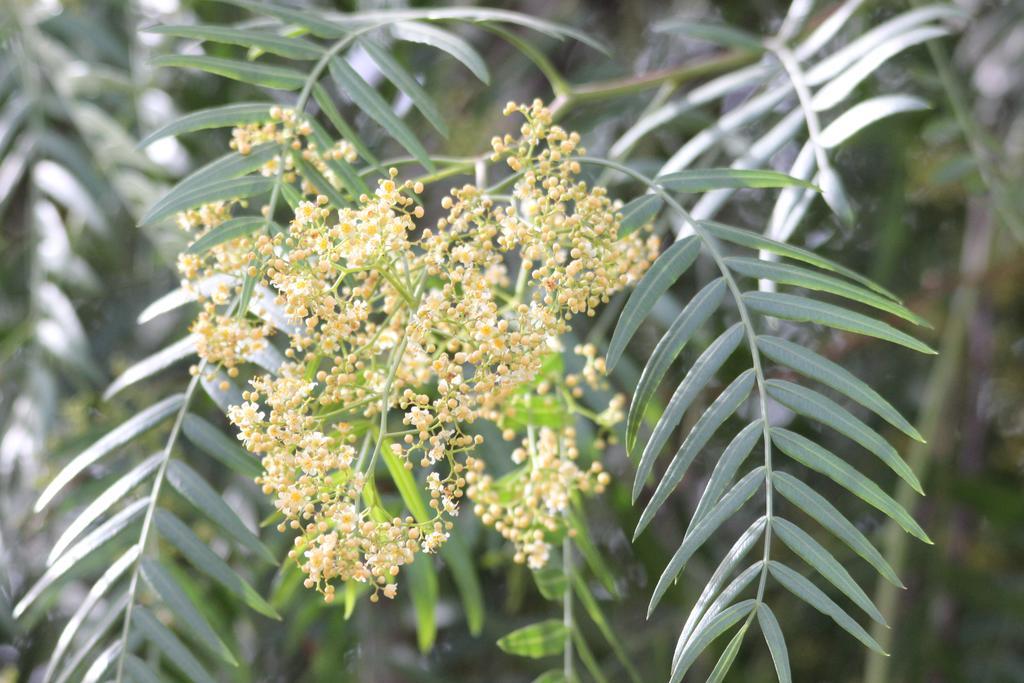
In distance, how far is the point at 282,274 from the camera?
3.26ft

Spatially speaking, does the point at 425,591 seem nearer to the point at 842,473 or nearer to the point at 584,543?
the point at 584,543

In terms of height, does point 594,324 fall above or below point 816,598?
above

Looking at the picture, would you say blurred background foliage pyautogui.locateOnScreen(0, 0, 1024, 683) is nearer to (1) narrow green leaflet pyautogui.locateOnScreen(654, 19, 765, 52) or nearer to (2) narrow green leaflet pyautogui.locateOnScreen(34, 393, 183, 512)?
(1) narrow green leaflet pyautogui.locateOnScreen(654, 19, 765, 52)

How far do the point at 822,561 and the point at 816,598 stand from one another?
0.11 ft

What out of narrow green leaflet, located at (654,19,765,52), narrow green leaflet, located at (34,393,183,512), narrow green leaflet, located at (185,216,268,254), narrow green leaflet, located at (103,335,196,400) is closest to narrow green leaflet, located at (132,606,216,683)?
narrow green leaflet, located at (34,393,183,512)

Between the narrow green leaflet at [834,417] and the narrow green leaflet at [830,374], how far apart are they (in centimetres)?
2

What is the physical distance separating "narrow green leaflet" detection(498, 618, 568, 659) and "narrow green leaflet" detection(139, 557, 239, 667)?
333 millimetres

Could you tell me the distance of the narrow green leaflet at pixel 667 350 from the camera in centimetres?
99

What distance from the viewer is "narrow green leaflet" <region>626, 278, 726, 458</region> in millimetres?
993

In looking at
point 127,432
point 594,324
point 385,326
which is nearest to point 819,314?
point 385,326

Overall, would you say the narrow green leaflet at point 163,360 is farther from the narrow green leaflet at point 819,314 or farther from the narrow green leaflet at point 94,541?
the narrow green leaflet at point 819,314

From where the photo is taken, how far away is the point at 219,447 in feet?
3.95

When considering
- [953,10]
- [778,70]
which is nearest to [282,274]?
[778,70]

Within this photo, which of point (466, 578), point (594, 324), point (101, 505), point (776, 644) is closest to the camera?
point (776, 644)
